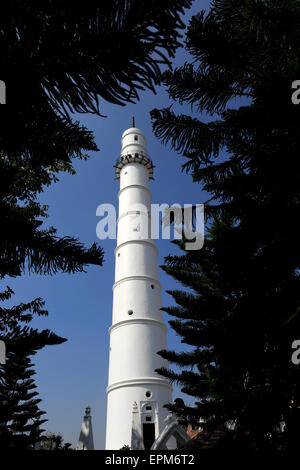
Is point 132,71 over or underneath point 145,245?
underneath

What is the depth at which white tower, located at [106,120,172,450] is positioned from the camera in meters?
15.4

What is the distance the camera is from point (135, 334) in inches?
673

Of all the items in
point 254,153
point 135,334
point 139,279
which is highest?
point 139,279

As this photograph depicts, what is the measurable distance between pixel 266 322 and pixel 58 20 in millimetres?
3602

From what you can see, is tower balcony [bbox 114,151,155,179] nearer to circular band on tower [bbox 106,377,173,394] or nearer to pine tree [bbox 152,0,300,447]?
circular band on tower [bbox 106,377,173,394]

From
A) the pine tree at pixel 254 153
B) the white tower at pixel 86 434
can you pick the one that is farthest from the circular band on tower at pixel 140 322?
the pine tree at pixel 254 153

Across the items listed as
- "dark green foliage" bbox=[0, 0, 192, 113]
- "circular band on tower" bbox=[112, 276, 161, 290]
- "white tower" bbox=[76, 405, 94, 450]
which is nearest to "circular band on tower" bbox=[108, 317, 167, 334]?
"circular band on tower" bbox=[112, 276, 161, 290]

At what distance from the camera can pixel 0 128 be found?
4.44ft

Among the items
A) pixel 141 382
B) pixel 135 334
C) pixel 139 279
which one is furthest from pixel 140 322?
pixel 141 382

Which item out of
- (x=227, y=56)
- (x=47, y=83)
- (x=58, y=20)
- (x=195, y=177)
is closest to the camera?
(x=58, y=20)

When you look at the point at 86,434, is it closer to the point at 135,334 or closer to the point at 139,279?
the point at 135,334

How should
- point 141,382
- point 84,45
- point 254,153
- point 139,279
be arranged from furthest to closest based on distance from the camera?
point 139,279, point 141,382, point 254,153, point 84,45

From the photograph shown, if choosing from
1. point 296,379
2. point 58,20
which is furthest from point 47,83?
point 296,379
